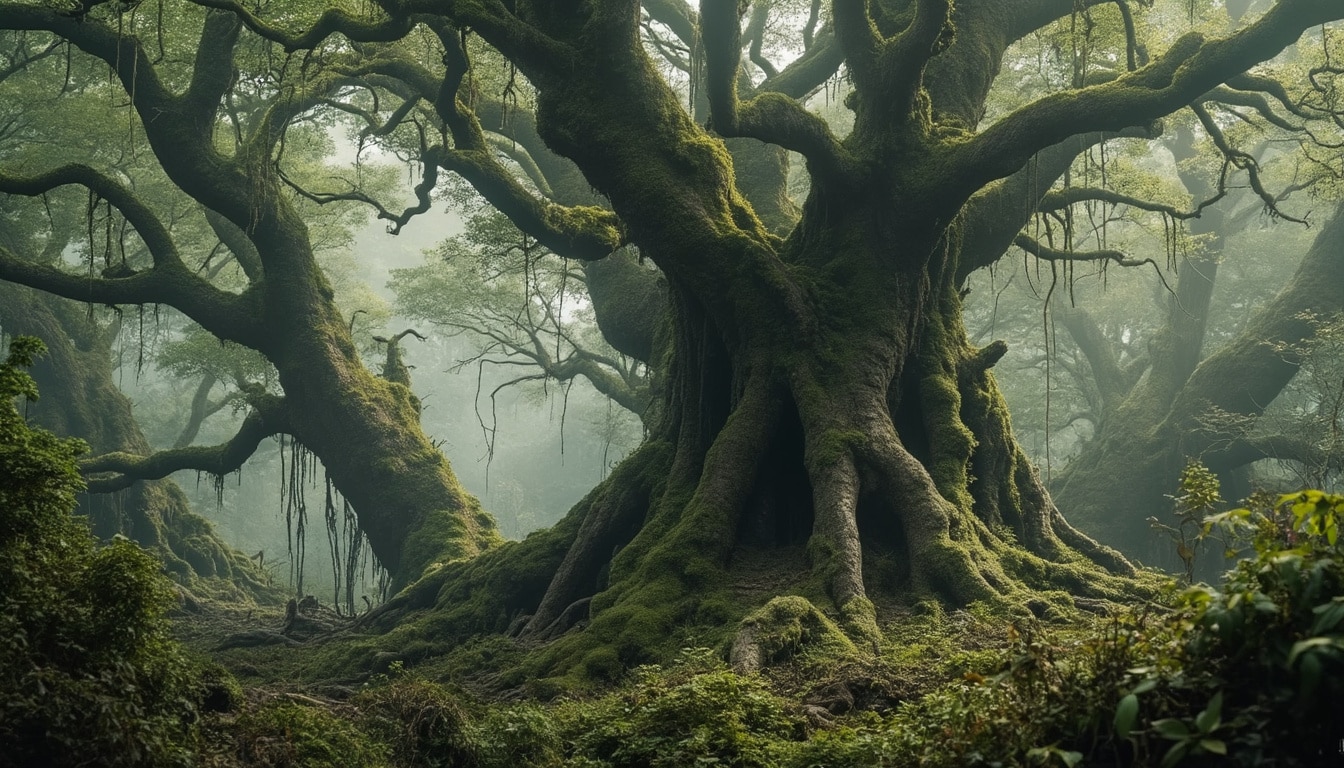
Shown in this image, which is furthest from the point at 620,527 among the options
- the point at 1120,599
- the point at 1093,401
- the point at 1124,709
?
the point at 1093,401

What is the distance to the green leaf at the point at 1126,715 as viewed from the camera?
3.07 meters

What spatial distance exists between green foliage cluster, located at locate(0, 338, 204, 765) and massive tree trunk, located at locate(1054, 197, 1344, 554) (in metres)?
19.4

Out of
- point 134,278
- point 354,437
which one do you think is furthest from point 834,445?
point 134,278

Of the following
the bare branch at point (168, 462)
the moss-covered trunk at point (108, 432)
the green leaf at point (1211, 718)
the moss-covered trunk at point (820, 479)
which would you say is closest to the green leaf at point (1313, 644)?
the green leaf at point (1211, 718)

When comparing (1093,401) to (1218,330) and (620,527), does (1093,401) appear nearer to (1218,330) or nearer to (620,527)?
(1218,330)

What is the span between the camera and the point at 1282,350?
2011 cm

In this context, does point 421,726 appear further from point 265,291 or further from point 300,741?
point 265,291

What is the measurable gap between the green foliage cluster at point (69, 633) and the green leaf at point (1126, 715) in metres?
3.52

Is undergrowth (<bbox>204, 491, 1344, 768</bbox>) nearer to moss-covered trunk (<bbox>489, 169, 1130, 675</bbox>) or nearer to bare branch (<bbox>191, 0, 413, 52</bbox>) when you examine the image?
moss-covered trunk (<bbox>489, 169, 1130, 675</bbox>)

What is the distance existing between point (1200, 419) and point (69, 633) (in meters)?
20.8

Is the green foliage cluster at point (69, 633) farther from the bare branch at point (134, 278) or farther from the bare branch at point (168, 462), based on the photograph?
the bare branch at point (168, 462)

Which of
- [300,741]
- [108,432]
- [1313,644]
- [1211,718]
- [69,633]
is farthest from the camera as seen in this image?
[108,432]

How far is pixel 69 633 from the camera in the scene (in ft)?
14.4

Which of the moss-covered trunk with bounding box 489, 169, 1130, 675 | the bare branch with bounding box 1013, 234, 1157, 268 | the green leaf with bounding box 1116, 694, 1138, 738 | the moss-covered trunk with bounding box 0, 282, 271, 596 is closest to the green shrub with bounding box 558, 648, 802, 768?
the green leaf with bounding box 1116, 694, 1138, 738
